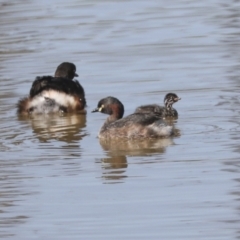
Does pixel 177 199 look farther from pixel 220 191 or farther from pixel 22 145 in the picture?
pixel 22 145

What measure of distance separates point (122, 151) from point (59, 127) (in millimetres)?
1733

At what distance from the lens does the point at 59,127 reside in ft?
37.6

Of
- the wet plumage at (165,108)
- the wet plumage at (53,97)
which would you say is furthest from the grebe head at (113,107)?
the wet plumage at (53,97)

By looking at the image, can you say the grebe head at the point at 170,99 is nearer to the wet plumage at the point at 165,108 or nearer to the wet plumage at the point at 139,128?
the wet plumage at the point at 165,108

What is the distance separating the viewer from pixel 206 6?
19.1m

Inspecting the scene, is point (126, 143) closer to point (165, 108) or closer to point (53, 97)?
point (165, 108)

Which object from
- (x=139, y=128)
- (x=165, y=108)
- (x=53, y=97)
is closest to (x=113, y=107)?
(x=139, y=128)

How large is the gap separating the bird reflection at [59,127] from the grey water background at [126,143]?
2 cm

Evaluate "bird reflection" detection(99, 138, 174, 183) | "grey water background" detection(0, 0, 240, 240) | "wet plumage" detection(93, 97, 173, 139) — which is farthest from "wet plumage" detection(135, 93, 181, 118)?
"bird reflection" detection(99, 138, 174, 183)

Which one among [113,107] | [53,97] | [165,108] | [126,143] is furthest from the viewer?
[53,97]

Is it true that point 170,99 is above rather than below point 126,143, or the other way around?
above

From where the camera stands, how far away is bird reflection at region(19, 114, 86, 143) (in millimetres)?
10703

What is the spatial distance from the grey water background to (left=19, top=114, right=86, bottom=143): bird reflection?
0.02m

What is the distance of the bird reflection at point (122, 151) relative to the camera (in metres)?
8.88
